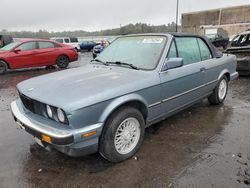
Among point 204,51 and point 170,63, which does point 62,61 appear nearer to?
point 204,51

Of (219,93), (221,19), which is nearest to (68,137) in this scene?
(219,93)

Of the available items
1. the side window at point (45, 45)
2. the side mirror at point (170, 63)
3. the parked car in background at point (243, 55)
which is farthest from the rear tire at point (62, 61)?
the side mirror at point (170, 63)

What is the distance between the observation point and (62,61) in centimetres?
1126

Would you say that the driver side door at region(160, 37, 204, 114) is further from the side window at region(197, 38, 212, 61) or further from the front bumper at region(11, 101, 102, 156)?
the front bumper at region(11, 101, 102, 156)

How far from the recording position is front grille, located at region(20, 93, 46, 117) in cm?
270

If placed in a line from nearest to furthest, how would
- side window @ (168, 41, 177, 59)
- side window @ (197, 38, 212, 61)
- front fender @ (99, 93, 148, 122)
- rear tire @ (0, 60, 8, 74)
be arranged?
front fender @ (99, 93, 148, 122) → side window @ (168, 41, 177, 59) → side window @ (197, 38, 212, 61) → rear tire @ (0, 60, 8, 74)

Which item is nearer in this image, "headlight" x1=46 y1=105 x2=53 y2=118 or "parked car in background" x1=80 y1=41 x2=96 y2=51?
"headlight" x1=46 y1=105 x2=53 y2=118

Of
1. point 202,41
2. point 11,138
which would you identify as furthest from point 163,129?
point 11,138

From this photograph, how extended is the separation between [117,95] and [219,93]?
320 cm

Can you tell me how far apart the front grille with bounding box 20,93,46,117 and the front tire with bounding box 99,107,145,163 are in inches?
31.5

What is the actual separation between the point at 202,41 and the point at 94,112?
3102 millimetres

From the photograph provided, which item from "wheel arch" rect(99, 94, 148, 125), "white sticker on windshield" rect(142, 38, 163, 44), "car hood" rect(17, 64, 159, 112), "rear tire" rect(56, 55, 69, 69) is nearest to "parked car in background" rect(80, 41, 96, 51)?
"rear tire" rect(56, 55, 69, 69)

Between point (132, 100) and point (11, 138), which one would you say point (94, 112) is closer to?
point (132, 100)

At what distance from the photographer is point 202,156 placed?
121 inches
